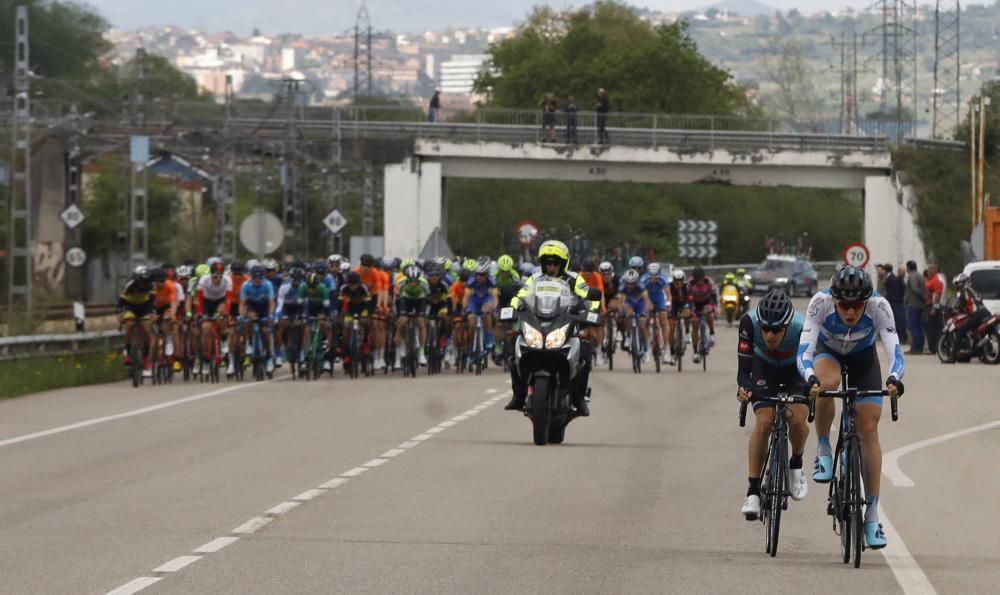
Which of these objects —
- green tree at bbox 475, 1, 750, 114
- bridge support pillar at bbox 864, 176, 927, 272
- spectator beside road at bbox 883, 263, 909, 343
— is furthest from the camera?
green tree at bbox 475, 1, 750, 114

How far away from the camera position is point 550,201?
91.4m

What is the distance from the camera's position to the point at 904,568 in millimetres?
11305

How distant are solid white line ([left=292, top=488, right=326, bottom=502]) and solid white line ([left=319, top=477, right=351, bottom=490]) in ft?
0.59

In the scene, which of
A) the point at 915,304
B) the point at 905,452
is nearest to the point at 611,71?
the point at 915,304

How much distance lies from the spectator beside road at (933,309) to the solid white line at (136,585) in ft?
108

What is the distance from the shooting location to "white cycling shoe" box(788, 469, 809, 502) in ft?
39.6

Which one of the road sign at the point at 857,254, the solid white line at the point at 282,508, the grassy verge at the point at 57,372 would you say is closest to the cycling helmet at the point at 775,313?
the solid white line at the point at 282,508

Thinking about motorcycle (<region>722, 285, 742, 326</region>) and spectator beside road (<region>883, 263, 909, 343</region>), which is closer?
spectator beside road (<region>883, 263, 909, 343</region>)

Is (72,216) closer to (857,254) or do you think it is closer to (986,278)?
(857,254)

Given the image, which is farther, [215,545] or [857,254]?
[857,254]

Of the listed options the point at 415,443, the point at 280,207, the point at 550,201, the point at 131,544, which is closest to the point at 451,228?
the point at 550,201

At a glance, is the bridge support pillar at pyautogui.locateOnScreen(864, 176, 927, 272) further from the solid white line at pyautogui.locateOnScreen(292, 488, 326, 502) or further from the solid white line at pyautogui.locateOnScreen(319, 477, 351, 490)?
the solid white line at pyautogui.locateOnScreen(292, 488, 326, 502)

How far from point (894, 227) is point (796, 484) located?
193 feet

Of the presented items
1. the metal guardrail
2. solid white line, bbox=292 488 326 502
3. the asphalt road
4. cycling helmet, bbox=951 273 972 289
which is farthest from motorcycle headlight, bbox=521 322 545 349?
cycling helmet, bbox=951 273 972 289
